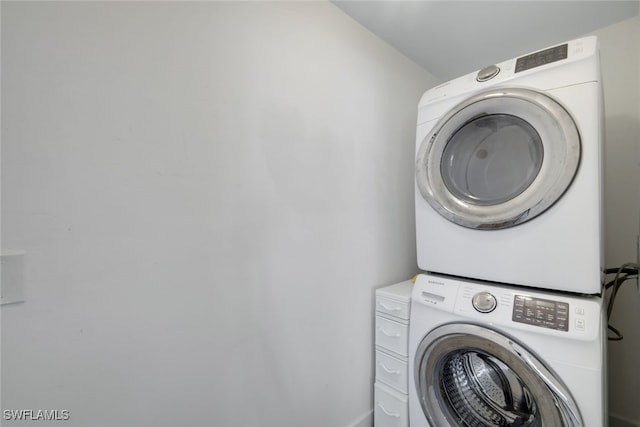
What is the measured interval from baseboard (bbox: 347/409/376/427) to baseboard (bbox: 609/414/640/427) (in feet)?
4.54

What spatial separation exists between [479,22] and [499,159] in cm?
89

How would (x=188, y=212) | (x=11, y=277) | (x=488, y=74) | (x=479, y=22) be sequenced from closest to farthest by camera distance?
(x=11, y=277) → (x=188, y=212) → (x=488, y=74) → (x=479, y=22)

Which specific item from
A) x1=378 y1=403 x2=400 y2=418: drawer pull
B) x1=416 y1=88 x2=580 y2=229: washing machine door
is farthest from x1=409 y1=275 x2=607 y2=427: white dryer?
x1=416 y1=88 x2=580 y2=229: washing machine door

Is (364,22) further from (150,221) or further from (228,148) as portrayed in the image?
(150,221)

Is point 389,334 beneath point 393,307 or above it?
beneath

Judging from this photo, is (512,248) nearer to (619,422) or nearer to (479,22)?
(479,22)

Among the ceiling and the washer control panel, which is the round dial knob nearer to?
the washer control panel

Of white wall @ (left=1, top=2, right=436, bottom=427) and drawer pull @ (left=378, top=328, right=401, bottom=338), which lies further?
drawer pull @ (left=378, top=328, right=401, bottom=338)

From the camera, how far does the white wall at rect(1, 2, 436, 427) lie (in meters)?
0.69

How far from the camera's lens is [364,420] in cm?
152

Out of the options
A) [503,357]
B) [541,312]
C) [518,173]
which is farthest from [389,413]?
[518,173]

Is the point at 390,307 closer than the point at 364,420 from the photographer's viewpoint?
Yes

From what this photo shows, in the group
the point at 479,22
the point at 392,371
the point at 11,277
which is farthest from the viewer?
the point at 479,22

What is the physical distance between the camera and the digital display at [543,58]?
3.27 ft
